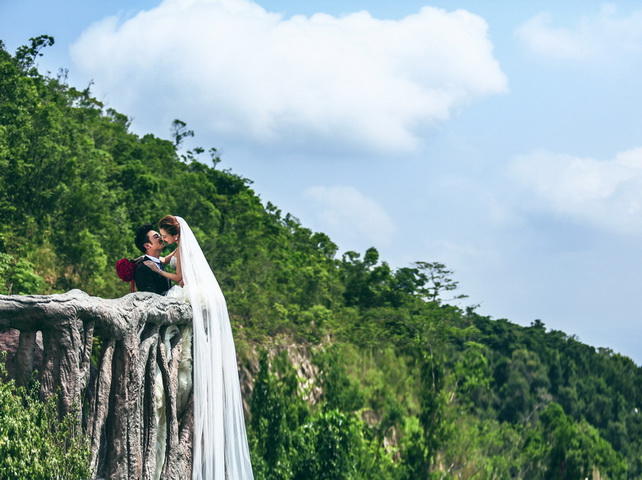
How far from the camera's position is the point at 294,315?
20.1 metres

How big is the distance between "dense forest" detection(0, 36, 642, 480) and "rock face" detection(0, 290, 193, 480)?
0.67 feet

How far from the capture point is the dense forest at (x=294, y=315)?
1437 cm

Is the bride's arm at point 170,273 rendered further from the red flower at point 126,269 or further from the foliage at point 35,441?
the foliage at point 35,441

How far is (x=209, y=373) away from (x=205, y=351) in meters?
0.14

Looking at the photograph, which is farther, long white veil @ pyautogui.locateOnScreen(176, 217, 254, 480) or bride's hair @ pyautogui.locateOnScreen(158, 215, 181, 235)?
bride's hair @ pyautogui.locateOnScreen(158, 215, 181, 235)

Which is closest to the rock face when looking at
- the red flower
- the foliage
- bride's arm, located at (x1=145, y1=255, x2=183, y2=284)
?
the foliage

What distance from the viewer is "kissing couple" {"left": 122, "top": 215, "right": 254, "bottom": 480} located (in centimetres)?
573

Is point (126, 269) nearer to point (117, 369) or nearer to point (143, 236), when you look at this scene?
point (143, 236)

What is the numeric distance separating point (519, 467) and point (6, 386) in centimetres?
1888

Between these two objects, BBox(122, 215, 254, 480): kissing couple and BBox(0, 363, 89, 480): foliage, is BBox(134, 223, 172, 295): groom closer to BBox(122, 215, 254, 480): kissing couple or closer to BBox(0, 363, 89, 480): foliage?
BBox(122, 215, 254, 480): kissing couple

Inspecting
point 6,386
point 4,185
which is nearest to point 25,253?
point 4,185

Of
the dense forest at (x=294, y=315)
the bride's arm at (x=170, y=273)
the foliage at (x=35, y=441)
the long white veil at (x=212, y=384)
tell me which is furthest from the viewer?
the dense forest at (x=294, y=315)

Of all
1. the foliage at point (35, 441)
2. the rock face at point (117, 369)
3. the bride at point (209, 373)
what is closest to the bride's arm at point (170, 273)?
the bride at point (209, 373)

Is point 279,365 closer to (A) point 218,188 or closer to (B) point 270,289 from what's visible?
(B) point 270,289
